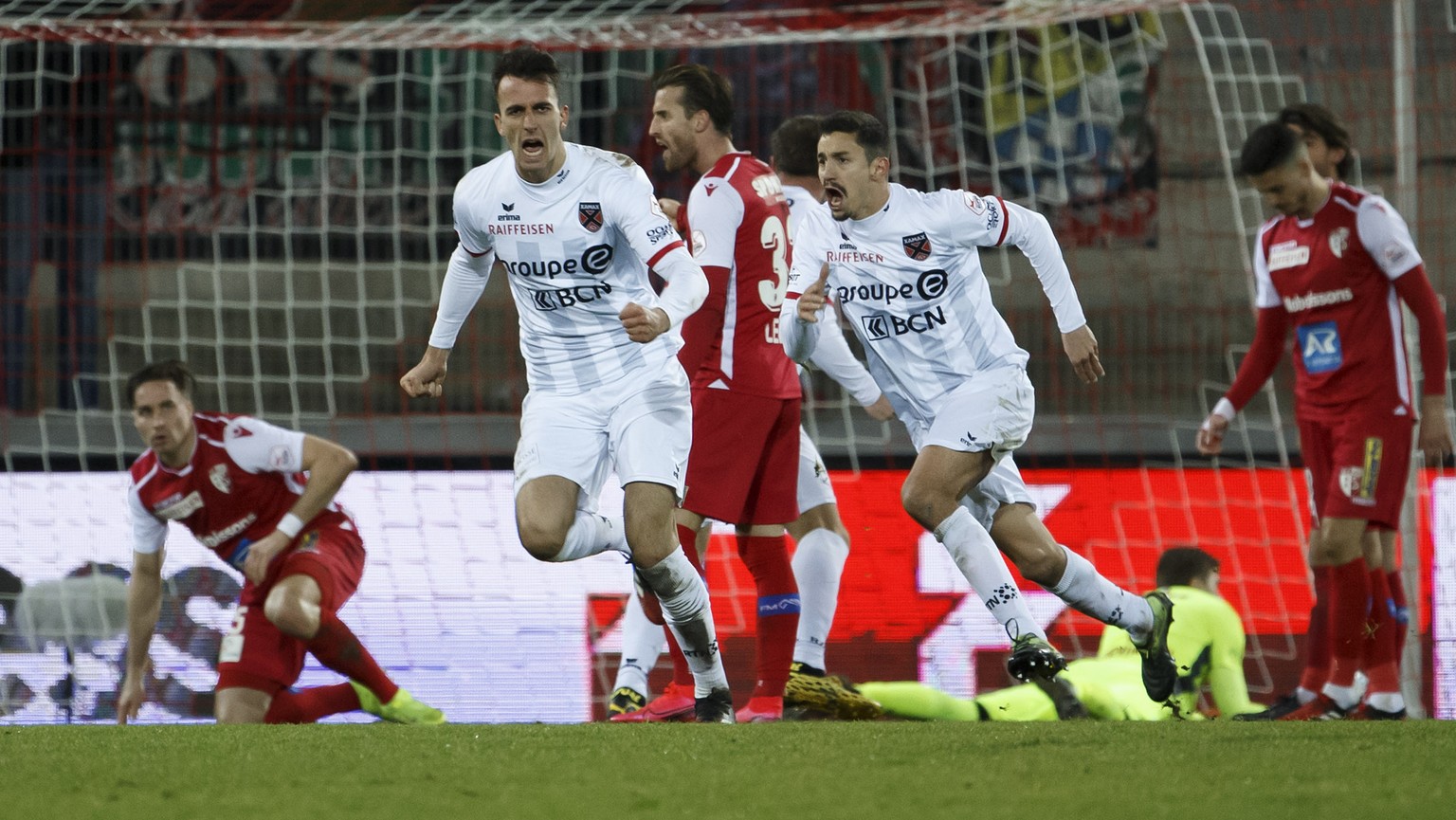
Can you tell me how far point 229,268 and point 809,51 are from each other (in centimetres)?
416

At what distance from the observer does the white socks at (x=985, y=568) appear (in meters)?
4.55

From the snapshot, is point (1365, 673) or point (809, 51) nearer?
point (1365, 673)

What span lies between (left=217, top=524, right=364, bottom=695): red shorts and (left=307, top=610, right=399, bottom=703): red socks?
7cm

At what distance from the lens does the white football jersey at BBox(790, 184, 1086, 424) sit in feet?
15.2

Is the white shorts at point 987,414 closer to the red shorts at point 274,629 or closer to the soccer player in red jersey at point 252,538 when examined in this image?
the soccer player in red jersey at point 252,538

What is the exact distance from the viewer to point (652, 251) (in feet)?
14.5

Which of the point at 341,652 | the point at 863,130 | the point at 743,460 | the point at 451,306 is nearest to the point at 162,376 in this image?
the point at 341,652

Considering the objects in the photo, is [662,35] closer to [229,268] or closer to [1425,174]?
[229,268]

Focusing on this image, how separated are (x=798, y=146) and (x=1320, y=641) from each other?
2.43m

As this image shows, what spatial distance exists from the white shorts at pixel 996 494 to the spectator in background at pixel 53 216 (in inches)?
281

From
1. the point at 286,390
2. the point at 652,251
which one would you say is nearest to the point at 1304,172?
the point at 652,251

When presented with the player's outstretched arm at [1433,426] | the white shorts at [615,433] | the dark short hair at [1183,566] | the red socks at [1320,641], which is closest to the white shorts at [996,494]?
the white shorts at [615,433]

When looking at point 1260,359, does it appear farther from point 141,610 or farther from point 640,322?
point 141,610

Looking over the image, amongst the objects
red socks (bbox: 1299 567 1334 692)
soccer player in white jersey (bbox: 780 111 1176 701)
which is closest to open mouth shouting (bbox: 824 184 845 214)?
soccer player in white jersey (bbox: 780 111 1176 701)
